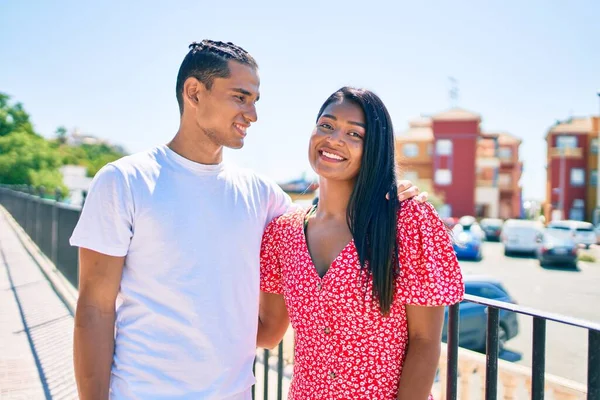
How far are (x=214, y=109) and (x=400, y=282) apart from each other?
950 mm

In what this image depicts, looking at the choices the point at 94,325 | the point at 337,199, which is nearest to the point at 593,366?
the point at 337,199

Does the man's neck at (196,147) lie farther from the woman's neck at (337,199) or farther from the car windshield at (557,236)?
the car windshield at (557,236)

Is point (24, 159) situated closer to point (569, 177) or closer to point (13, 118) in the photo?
point (13, 118)

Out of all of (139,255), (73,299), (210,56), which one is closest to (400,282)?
(139,255)

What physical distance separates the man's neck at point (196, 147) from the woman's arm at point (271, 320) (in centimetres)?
63

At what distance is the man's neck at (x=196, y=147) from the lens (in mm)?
1905

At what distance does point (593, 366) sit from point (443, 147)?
46.3 metres

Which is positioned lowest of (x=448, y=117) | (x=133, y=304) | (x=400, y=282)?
(x=133, y=304)

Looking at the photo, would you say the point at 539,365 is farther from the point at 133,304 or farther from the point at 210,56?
the point at 210,56

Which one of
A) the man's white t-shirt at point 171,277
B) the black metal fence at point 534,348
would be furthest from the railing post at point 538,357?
the man's white t-shirt at point 171,277

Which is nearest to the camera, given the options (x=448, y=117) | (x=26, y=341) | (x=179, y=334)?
(x=179, y=334)

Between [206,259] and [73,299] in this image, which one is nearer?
[206,259]

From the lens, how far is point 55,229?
827 centimetres

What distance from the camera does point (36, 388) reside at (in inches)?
161
